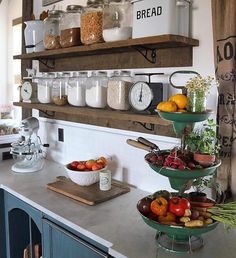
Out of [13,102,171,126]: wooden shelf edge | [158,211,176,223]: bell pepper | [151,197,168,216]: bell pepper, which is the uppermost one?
[13,102,171,126]: wooden shelf edge

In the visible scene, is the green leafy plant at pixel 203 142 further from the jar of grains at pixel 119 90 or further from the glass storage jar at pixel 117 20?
the glass storage jar at pixel 117 20

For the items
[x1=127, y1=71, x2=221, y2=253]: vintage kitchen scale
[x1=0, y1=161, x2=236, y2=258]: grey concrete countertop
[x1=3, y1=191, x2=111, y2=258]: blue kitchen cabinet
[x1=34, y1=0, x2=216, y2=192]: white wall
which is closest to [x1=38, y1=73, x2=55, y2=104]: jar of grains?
[x1=34, y1=0, x2=216, y2=192]: white wall

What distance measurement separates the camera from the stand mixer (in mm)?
2225

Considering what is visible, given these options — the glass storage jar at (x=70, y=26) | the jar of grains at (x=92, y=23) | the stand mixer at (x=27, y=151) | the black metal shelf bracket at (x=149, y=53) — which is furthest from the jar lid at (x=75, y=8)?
the stand mixer at (x=27, y=151)

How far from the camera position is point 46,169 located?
7.47ft

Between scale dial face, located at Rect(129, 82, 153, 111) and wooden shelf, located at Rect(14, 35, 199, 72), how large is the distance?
200mm

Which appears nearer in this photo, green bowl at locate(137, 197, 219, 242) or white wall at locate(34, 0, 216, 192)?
green bowl at locate(137, 197, 219, 242)

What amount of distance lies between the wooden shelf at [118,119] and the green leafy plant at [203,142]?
15 cm

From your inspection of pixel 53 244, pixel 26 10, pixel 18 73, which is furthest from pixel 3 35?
pixel 53 244

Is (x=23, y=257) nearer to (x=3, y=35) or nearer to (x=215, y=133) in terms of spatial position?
(x=215, y=133)

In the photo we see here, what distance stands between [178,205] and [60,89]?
4.08 feet

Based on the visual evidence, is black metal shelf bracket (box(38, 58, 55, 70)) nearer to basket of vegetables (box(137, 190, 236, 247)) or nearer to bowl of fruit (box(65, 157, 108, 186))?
bowl of fruit (box(65, 157, 108, 186))

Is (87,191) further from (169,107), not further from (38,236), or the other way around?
(169,107)

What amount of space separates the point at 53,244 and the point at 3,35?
8.74ft
